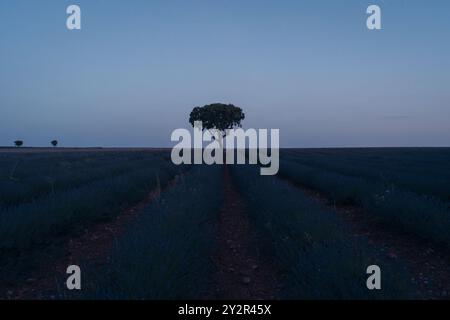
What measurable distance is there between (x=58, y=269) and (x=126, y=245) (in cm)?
150

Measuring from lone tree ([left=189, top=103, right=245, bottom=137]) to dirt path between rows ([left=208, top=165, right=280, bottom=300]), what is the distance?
131 feet

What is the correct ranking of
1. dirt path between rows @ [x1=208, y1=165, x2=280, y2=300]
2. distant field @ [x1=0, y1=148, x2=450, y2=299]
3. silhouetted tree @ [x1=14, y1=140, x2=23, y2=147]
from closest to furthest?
distant field @ [x1=0, y1=148, x2=450, y2=299]
dirt path between rows @ [x1=208, y1=165, x2=280, y2=300]
silhouetted tree @ [x1=14, y1=140, x2=23, y2=147]

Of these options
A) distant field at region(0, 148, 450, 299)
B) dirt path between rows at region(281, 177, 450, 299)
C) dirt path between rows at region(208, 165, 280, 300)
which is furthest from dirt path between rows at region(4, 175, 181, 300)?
dirt path between rows at region(281, 177, 450, 299)

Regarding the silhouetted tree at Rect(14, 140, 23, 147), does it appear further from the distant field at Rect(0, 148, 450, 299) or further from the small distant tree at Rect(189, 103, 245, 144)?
the distant field at Rect(0, 148, 450, 299)

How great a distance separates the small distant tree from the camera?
1839 inches

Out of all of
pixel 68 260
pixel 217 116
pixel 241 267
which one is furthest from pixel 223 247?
pixel 217 116

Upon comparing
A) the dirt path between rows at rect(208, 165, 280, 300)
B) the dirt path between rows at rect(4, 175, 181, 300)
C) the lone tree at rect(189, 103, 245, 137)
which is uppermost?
the lone tree at rect(189, 103, 245, 137)

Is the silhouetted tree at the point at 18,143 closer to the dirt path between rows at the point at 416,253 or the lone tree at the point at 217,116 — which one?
the lone tree at the point at 217,116

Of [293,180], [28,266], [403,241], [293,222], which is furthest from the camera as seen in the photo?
[293,180]

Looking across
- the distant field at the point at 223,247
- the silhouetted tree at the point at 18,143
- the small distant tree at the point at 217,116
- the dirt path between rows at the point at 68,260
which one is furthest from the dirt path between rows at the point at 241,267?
the silhouetted tree at the point at 18,143

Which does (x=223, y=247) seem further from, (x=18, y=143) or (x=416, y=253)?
(x=18, y=143)
